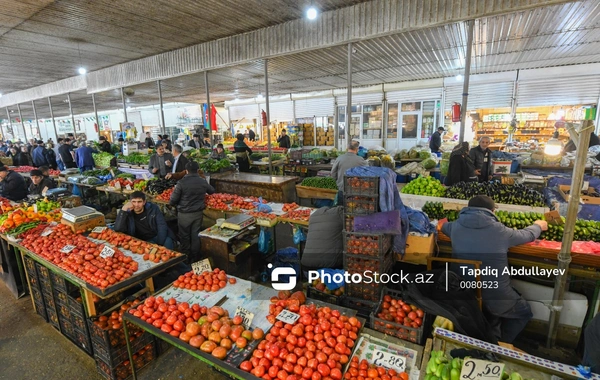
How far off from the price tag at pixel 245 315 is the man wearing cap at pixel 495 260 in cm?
229

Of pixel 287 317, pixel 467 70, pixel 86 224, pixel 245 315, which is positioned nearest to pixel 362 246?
pixel 287 317

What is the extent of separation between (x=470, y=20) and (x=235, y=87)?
1180 centimetres

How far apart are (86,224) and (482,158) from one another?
7.89 m

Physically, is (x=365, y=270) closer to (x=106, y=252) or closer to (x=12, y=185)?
(x=106, y=252)

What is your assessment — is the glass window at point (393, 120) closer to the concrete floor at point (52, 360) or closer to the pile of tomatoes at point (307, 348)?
the pile of tomatoes at point (307, 348)

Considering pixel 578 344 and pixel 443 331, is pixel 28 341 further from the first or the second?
pixel 578 344

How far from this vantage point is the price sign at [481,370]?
1.78 metres

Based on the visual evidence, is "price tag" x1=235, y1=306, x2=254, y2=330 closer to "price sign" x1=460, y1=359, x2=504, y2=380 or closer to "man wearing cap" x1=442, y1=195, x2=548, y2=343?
"price sign" x1=460, y1=359, x2=504, y2=380

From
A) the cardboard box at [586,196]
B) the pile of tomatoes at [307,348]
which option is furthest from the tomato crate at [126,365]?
the cardboard box at [586,196]

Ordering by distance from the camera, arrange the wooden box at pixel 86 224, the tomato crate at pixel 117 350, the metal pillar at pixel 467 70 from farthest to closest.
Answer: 1. the metal pillar at pixel 467 70
2. the wooden box at pixel 86 224
3. the tomato crate at pixel 117 350

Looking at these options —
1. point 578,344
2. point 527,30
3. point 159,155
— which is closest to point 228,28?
point 159,155

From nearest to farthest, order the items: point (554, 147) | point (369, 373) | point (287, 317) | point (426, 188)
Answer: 1. point (369, 373)
2. point (287, 317)
3. point (554, 147)
4. point (426, 188)

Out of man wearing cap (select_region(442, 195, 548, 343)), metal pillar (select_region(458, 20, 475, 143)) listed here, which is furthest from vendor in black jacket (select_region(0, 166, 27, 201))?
metal pillar (select_region(458, 20, 475, 143))

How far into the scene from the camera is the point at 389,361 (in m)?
2.15
